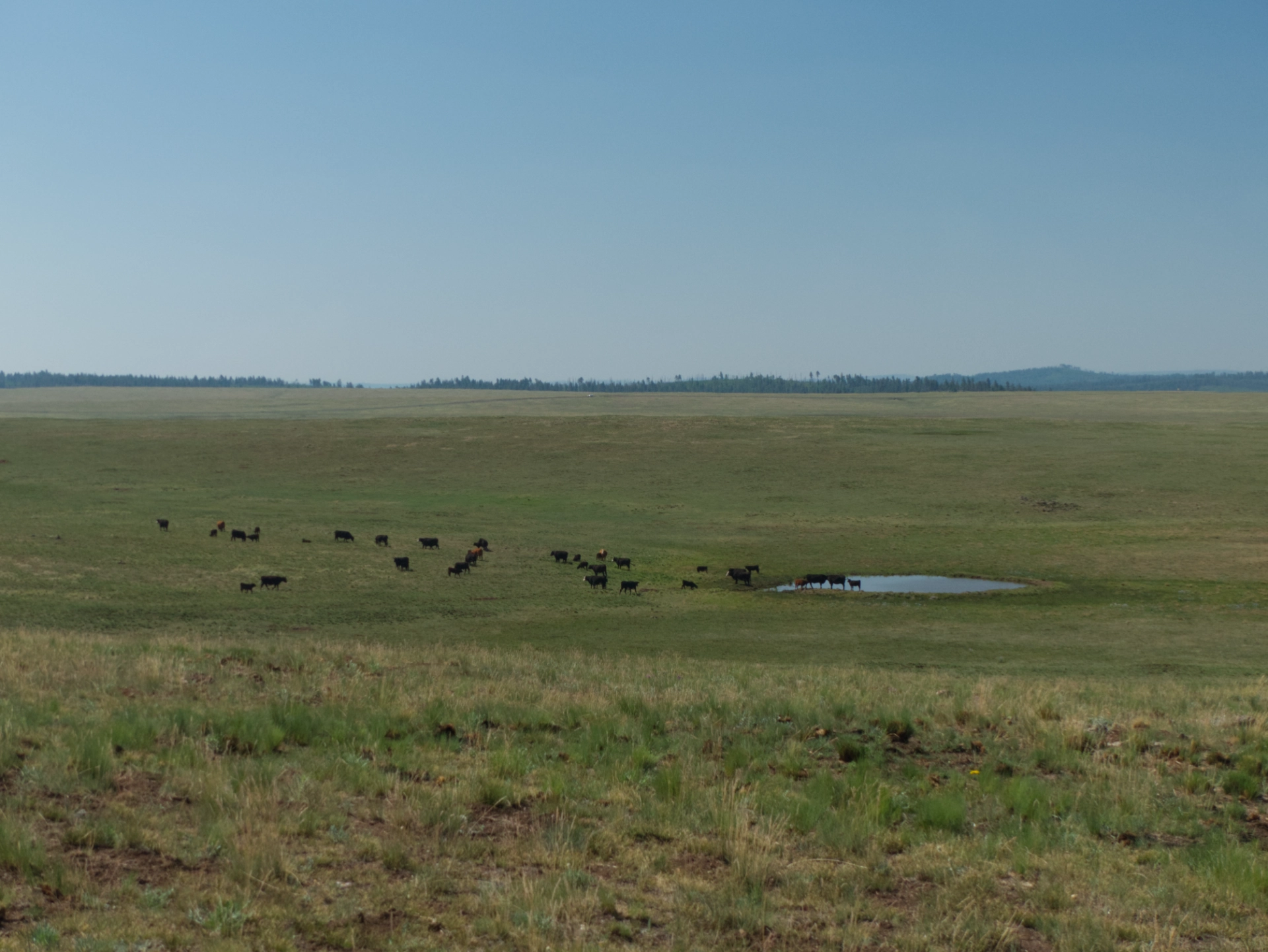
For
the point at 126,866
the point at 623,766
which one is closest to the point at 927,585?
the point at 623,766

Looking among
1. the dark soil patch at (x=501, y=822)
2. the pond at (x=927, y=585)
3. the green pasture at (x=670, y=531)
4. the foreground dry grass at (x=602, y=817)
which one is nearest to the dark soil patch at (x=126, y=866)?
the foreground dry grass at (x=602, y=817)

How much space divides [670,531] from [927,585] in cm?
1863

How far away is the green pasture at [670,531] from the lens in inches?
1251

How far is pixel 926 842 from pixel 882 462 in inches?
3042

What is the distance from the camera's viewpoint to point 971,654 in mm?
28391

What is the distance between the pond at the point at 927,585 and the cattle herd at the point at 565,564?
637 millimetres

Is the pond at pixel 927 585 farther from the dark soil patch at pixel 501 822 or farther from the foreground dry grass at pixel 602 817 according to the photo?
the dark soil patch at pixel 501 822

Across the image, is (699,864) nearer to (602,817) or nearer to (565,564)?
(602,817)

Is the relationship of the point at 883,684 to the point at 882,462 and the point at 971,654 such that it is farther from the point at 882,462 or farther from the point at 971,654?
the point at 882,462

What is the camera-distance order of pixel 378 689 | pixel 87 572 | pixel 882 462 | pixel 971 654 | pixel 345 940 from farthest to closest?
pixel 882 462
pixel 87 572
pixel 971 654
pixel 378 689
pixel 345 940

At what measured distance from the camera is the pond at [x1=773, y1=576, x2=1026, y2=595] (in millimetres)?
42281

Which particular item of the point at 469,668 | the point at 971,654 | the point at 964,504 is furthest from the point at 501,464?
the point at 469,668

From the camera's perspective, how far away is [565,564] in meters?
47.2

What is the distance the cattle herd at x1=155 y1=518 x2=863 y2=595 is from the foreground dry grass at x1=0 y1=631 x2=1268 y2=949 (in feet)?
85.9
